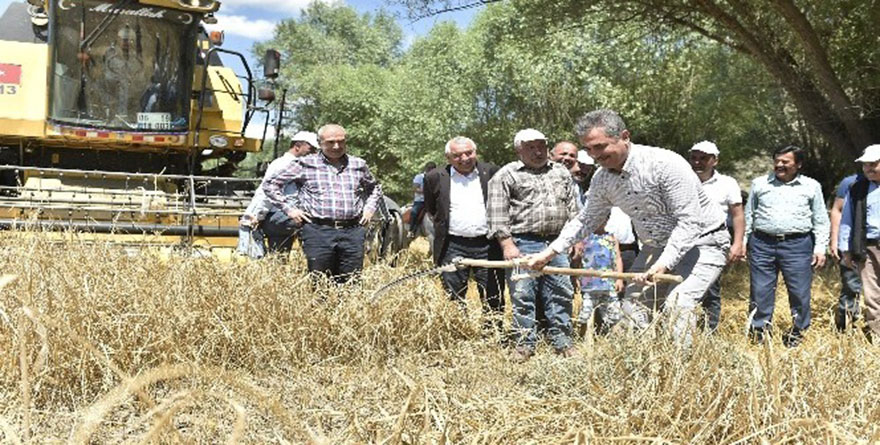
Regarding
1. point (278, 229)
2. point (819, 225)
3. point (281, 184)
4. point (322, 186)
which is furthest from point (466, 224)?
point (819, 225)

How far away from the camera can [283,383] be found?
411 centimetres

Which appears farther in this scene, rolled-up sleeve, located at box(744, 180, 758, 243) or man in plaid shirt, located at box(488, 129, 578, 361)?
rolled-up sleeve, located at box(744, 180, 758, 243)

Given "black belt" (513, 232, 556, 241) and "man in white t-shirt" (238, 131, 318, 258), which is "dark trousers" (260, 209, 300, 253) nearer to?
"man in white t-shirt" (238, 131, 318, 258)

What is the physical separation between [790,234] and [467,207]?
2334 millimetres

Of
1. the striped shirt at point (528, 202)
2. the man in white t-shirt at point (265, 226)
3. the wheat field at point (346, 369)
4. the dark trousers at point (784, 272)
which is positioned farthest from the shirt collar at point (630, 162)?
the man in white t-shirt at point (265, 226)

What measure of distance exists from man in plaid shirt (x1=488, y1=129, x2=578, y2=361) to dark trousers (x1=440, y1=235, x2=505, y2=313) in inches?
12.1

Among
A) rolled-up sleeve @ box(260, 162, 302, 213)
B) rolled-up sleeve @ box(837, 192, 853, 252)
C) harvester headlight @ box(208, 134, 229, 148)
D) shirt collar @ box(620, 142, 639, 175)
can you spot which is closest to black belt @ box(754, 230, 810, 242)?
rolled-up sleeve @ box(837, 192, 853, 252)

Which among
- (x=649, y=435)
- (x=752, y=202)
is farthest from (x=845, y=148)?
(x=649, y=435)

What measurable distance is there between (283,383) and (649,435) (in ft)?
6.73

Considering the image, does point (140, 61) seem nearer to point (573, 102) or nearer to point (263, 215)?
point (263, 215)

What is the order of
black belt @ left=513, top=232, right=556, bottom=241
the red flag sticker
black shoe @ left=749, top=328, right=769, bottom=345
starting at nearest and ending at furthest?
black shoe @ left=749, top=328, right=769, bottom=345 < black belt @ left=513, top=232, right=556, bottom=241 < the red flag sticker

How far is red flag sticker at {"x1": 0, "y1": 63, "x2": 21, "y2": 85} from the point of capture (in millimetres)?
8086

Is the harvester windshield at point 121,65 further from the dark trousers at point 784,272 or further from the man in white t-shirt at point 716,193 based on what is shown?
the dark trousers at point 784,272

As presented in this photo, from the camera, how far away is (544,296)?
5445mm
